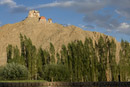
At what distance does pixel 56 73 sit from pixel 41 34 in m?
114

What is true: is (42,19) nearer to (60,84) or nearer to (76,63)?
(76,63)

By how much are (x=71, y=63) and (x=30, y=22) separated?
420 ft

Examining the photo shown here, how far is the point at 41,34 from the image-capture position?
570ft

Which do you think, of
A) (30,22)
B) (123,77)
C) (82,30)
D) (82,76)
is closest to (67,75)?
(82,76)

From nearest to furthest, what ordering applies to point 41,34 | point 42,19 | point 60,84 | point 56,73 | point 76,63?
point 60,84
point 56,73
point 76,63
point 41,34
point 42,19

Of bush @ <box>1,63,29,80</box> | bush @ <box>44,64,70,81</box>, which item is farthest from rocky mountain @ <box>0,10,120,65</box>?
bush @ <box>1,63,29,80</box>

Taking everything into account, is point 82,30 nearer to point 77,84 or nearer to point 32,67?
point 32,67

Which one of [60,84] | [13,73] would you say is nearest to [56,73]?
[13,73]

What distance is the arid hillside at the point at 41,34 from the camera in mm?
157250

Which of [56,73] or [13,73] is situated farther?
[56,73]

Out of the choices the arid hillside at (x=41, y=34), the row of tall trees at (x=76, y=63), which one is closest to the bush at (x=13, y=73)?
the row of tall trees at (x=76, y=63)

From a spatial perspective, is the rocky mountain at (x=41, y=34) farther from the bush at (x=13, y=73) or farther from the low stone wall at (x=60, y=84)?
the low stone wall at (x=60, y=84)

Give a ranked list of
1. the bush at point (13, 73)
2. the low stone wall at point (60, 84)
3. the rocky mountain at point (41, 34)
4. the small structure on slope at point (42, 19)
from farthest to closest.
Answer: the small structure on slope at point (42, 19) < the rocky mountain at point (41, 34) < the bush at point (13, 73) < the low stone wall at point (60, 84)

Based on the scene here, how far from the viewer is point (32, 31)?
176 meters
